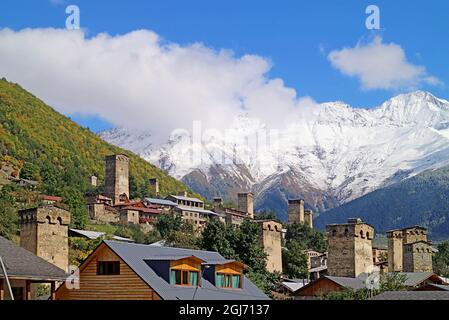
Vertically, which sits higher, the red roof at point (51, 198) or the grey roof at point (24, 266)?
the red roof at point (51, 198)

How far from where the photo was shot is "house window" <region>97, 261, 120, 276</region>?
22.7 m

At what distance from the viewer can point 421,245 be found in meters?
62.3

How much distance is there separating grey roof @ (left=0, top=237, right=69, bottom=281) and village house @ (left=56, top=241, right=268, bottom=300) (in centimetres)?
174

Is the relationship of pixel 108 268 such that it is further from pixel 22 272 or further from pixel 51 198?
pixel 51 198

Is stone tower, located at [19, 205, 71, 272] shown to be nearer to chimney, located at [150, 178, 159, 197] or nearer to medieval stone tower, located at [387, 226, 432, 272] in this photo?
medieval stone tower, located at [387, 226, 432, 272]

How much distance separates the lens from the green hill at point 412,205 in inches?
3189

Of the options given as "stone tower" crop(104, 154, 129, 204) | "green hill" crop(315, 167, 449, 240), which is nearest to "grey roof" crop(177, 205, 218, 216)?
"stone tower" crop(104, 154, 129, 204)

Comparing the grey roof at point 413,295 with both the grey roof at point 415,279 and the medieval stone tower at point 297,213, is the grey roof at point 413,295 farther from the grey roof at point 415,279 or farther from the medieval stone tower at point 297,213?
the medieval stone tower at point 297,213

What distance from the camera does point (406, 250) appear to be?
62.0 meters

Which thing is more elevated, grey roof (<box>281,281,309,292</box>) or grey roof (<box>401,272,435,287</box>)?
grey roof (<box>401,272,435,287</box>)

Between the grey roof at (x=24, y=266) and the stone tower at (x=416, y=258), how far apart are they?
148 ft

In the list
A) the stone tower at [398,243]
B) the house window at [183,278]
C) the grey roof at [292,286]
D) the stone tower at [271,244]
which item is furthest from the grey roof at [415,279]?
the house window at [183,278]

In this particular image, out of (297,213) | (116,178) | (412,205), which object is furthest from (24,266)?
(297,213)
